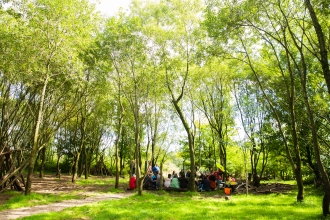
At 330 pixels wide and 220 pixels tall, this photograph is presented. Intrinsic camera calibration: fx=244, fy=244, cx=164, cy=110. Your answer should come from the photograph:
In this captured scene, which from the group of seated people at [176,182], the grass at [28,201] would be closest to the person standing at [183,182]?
the group of seated people at [176,182]

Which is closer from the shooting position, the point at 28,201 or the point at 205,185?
the point at 28,201

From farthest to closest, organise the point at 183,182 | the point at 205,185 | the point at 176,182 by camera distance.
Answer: the point at 205,185 < the point at 183,182 < the point at 176,182

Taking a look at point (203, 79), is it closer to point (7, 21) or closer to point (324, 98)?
point (324, 98)

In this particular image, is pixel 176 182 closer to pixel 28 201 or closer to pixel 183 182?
pixel 183 182

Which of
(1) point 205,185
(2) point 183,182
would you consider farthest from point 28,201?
(1) point 205,185

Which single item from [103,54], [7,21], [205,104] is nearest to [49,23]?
[7,21]

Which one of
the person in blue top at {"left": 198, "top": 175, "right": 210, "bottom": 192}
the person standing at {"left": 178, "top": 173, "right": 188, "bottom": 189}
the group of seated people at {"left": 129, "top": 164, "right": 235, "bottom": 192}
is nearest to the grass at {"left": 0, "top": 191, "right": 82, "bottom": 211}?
the group of seated people at {"left": 129, "top": 164, "right": 235, "bottom": 192}

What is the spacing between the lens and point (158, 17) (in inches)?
733

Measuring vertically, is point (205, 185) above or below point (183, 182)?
below

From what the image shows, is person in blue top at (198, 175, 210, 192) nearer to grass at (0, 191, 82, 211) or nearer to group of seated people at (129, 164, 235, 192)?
group of seated people at (129, 164, 235, 192)

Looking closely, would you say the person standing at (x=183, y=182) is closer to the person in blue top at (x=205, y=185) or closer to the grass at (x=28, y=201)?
the person in blue top at (x=205, y=185)

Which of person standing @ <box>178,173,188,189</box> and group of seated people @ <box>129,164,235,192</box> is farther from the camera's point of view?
person standing @ <box>178,173,188,189</box>

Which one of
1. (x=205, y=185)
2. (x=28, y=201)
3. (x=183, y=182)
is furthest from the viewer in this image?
(x=205, y=185)

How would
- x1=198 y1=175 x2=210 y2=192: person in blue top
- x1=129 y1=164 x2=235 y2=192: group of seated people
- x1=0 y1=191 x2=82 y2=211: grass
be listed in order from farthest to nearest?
x1=198 y1=175 x2=210 y2=192: person in blue top < x1=129 y1=164 x2=235 y2=192: group of seated people < x1=0 y1=191 x2=82 y2=211: grass
